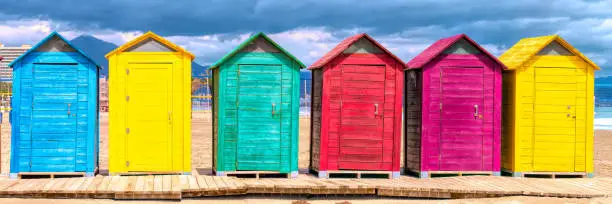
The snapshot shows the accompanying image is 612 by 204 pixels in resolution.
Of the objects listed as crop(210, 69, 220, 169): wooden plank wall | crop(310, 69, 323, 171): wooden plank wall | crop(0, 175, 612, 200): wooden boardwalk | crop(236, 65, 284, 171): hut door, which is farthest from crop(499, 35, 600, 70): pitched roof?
crop(210, 69, 220, 169): wooden plank wall

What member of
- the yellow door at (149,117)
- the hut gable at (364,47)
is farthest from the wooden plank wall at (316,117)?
the yellow door at (149,117)

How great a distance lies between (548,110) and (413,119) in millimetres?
2395

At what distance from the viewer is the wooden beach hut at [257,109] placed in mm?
11016

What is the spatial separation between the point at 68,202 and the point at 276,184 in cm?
298

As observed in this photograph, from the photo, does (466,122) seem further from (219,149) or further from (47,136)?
(47,136)

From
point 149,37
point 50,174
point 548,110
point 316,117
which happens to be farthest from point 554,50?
point 50,174

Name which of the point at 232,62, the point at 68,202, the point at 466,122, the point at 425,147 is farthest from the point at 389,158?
the point at 68,202

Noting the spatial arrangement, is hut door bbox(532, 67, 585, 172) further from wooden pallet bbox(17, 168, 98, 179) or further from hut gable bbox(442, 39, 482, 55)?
wooden pallet bbox(17, 168, 98, 179)

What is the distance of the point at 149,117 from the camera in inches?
433

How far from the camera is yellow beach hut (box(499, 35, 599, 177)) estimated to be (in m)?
11.8

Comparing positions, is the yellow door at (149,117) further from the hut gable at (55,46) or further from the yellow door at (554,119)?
the yellow door at (554,119)

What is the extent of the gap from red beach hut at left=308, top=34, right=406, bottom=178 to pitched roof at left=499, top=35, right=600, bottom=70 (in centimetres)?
213

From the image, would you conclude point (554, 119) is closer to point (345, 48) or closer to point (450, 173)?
point (450, 173)

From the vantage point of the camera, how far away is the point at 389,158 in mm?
11492
